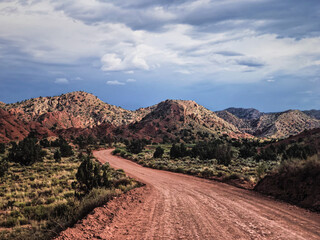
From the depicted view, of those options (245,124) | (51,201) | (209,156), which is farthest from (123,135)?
(245,124)

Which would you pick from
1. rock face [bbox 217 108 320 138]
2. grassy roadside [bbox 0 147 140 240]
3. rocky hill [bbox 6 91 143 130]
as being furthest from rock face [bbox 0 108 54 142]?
rock face [bbox 217 108 320 138]

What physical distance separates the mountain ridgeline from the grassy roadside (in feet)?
204

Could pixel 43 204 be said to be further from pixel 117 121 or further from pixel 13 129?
pixel 117 121

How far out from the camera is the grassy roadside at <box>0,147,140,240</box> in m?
8.44

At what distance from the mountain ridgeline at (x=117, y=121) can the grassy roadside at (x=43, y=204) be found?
62.1m

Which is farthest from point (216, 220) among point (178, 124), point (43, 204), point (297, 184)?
point (178, 124)

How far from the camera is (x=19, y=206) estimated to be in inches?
548

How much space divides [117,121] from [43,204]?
5365 inches

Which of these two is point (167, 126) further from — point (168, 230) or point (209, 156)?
point (168, 230)

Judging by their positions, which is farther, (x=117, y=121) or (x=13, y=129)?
(x=117, y=121)

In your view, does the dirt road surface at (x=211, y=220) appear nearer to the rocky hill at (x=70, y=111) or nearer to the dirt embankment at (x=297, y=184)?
the dirt embankment at (x=297, y=184)

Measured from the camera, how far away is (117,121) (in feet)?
487

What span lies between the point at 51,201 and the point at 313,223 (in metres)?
15.5

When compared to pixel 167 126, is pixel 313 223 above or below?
below
